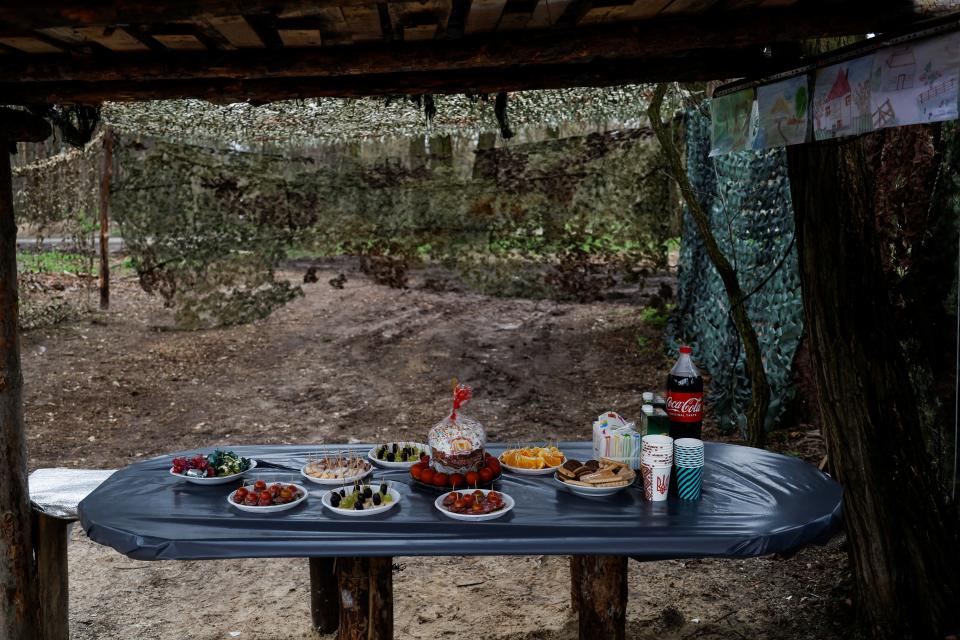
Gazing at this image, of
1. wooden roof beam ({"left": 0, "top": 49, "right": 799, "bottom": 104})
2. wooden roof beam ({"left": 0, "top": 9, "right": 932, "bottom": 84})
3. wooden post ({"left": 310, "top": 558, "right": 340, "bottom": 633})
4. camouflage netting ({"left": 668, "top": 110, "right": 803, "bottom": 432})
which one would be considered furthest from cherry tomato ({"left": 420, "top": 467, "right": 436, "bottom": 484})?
camouflage netting ({"left": 668, "top": 110, "right": 803, "bottom": 432})

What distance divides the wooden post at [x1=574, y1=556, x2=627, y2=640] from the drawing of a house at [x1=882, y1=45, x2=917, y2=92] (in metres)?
1.95

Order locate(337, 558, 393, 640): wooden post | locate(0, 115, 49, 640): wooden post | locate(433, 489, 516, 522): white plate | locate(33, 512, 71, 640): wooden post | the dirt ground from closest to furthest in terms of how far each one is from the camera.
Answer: locate(433, 489, 516, 522): white plate → locate(337, 558, 393, 640): wooden post → locate(0, 115, 49, 640): wooden post → locate(33, 512, 71, 640): wooden post → the dirt ground

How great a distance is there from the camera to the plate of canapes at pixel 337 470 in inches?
124

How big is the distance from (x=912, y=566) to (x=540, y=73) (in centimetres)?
261

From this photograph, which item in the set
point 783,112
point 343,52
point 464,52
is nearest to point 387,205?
point 343,52

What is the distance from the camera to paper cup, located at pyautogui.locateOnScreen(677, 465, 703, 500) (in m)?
2.88

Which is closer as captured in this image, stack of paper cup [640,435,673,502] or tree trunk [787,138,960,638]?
stack of paper cup [640,435,673,502]

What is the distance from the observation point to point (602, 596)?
3.19 metres

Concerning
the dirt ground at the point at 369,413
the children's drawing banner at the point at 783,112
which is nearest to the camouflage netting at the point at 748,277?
the dirt ground at the point at 369,413

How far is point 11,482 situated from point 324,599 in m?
1.51

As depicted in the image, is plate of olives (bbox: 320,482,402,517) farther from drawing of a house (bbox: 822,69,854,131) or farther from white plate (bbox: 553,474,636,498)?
drawing of a house (bbox: 822,69,854,131)

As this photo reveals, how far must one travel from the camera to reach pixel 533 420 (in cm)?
721

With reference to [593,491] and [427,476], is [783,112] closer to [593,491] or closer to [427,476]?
[593,491]

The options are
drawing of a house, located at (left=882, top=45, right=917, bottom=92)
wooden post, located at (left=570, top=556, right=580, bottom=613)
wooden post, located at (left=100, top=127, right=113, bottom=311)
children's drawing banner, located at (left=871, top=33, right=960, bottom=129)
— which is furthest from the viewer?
wooden post, located at (left=100, top=127, right=113, bottom=311)
